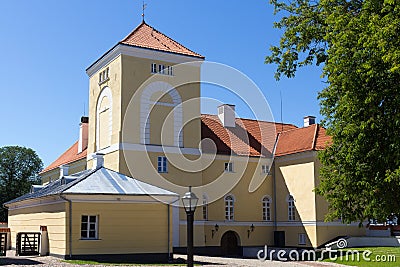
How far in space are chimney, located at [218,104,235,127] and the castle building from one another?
0.23ft

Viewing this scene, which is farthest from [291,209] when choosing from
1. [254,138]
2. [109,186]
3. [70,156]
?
[70,156]

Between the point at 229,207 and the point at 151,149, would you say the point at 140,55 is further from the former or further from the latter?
the point at 229,207

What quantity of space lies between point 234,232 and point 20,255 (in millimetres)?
14171

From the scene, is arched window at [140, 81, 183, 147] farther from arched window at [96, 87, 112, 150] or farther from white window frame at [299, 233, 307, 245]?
white window frame at [299, 233, 307, 245]

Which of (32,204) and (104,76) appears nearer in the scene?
(32,204)

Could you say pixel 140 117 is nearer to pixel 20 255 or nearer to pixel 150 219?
pixel 150 219

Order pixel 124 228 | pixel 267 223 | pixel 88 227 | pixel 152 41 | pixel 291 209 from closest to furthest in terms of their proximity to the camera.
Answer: pixel 88 227
pixel 124 228
pixel 152 41
pixel 291 209
pixel 267 223

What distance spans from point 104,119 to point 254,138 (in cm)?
1081

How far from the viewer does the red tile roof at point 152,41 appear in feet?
103

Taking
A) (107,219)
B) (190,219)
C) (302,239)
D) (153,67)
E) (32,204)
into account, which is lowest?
(302,239)

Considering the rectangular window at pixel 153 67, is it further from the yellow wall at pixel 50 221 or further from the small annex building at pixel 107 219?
the yellow wall at pixel 50 221

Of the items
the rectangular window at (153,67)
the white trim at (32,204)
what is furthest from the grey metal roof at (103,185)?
the rectangular window at (153,67)

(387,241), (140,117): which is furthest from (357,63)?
(387,241)

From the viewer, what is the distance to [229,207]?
3397 cm
